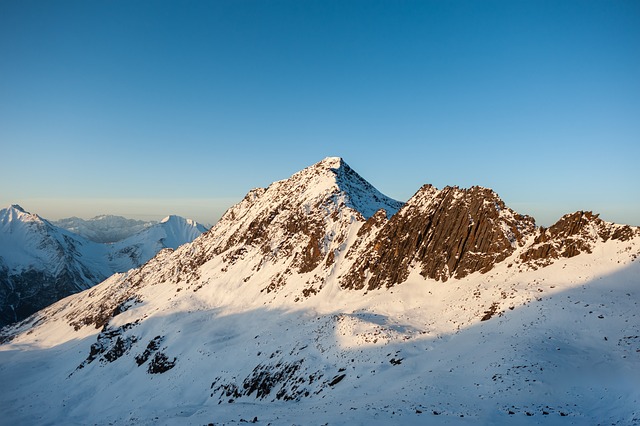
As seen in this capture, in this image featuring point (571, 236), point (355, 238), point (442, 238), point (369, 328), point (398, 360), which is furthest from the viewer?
point (355, 238)

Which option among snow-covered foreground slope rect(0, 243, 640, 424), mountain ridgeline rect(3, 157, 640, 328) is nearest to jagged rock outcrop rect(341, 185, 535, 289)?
mountain ridgeline rect(3, 157, 640, 328)

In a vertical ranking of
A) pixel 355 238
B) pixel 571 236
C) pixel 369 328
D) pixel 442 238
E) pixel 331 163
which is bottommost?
pixel 369 328

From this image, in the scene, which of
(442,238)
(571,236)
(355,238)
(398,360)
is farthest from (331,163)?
(398,360)

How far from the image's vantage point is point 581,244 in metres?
42.2

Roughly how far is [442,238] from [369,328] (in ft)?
69.8

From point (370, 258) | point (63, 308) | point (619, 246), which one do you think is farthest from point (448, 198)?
point (63, 308)

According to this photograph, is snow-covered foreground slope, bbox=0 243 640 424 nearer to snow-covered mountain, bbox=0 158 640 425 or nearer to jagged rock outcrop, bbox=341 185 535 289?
snow-covered mountain, bbox=0 158 640 425

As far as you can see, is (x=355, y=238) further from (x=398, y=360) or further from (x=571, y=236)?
(x=398, y=360)

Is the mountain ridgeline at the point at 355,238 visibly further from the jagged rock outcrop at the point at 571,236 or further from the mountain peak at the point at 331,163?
the mountain peak at the point at 331,163

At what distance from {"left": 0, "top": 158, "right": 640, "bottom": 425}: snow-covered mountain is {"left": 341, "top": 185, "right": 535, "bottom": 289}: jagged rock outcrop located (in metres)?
0.23

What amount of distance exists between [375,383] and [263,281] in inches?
1901

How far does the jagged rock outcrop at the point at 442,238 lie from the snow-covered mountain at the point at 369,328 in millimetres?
226

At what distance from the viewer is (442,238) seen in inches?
2148

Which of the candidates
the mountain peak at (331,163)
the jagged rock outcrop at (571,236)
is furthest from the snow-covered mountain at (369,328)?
the mountain peak at (331,163)
